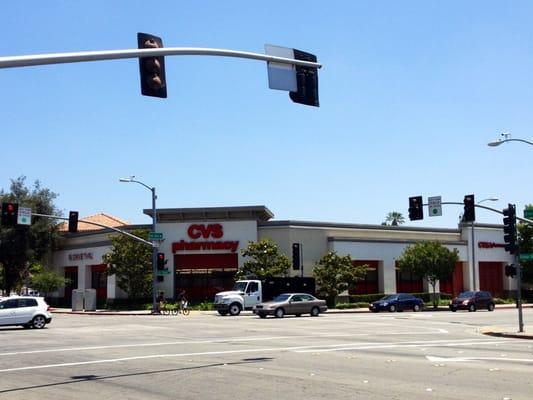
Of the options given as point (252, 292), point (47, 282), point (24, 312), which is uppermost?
point (47, 282)

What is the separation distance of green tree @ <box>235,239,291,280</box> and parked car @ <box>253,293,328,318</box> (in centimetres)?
958

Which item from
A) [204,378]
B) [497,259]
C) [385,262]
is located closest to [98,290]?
[385,262]

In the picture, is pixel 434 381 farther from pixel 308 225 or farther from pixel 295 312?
pixel 308 225

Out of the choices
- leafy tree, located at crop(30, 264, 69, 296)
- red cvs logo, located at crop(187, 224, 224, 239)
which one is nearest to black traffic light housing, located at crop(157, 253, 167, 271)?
red cvs logo, located at crop(187, 224, 224, 239)

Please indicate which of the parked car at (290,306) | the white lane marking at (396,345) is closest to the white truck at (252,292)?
the parked car at (290,306)

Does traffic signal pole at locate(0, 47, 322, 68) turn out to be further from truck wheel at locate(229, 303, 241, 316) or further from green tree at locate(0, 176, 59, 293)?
green tree at locate(0, 176, 59, 293)

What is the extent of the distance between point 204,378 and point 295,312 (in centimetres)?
2688

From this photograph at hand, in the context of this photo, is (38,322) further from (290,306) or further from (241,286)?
(241,286)

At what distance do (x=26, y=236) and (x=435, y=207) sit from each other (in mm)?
41421

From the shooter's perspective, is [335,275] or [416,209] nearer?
[416,209]

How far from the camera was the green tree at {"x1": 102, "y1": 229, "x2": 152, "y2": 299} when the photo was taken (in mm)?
50969

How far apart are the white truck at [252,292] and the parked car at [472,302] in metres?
10.7

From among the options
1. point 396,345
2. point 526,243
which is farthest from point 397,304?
point 396,345

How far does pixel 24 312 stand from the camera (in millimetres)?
30156
